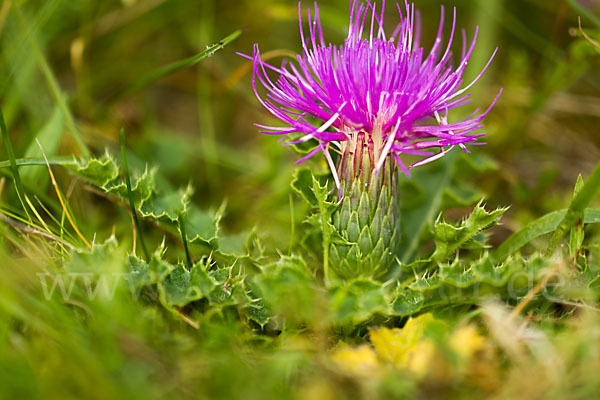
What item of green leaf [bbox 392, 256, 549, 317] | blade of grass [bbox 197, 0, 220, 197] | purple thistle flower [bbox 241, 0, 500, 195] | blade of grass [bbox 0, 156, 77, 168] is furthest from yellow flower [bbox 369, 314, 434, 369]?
blade of grass [bbox 197, 0, 220, 197]

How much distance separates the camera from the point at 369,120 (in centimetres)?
201

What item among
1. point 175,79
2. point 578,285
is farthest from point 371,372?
point 175,79

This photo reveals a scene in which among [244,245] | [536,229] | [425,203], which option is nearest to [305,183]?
[244,245]

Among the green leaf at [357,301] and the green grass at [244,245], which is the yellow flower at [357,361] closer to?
the green grass at [244,245]

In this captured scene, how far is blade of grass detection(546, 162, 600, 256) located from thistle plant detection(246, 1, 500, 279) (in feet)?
1.45

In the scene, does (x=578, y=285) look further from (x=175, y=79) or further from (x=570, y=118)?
(x=175, y=79)

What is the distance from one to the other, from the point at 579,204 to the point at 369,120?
869 mm

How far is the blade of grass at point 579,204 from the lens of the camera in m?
1.95

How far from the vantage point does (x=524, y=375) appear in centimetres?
145

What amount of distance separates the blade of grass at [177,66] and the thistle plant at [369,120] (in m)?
0.18

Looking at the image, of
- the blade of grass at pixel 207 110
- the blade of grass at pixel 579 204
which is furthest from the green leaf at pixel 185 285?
the blade of grass at pixel 207 110

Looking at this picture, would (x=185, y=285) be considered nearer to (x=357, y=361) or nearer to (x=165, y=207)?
(x=165, y=207)

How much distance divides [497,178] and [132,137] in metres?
2.46

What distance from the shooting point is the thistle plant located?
196cm
